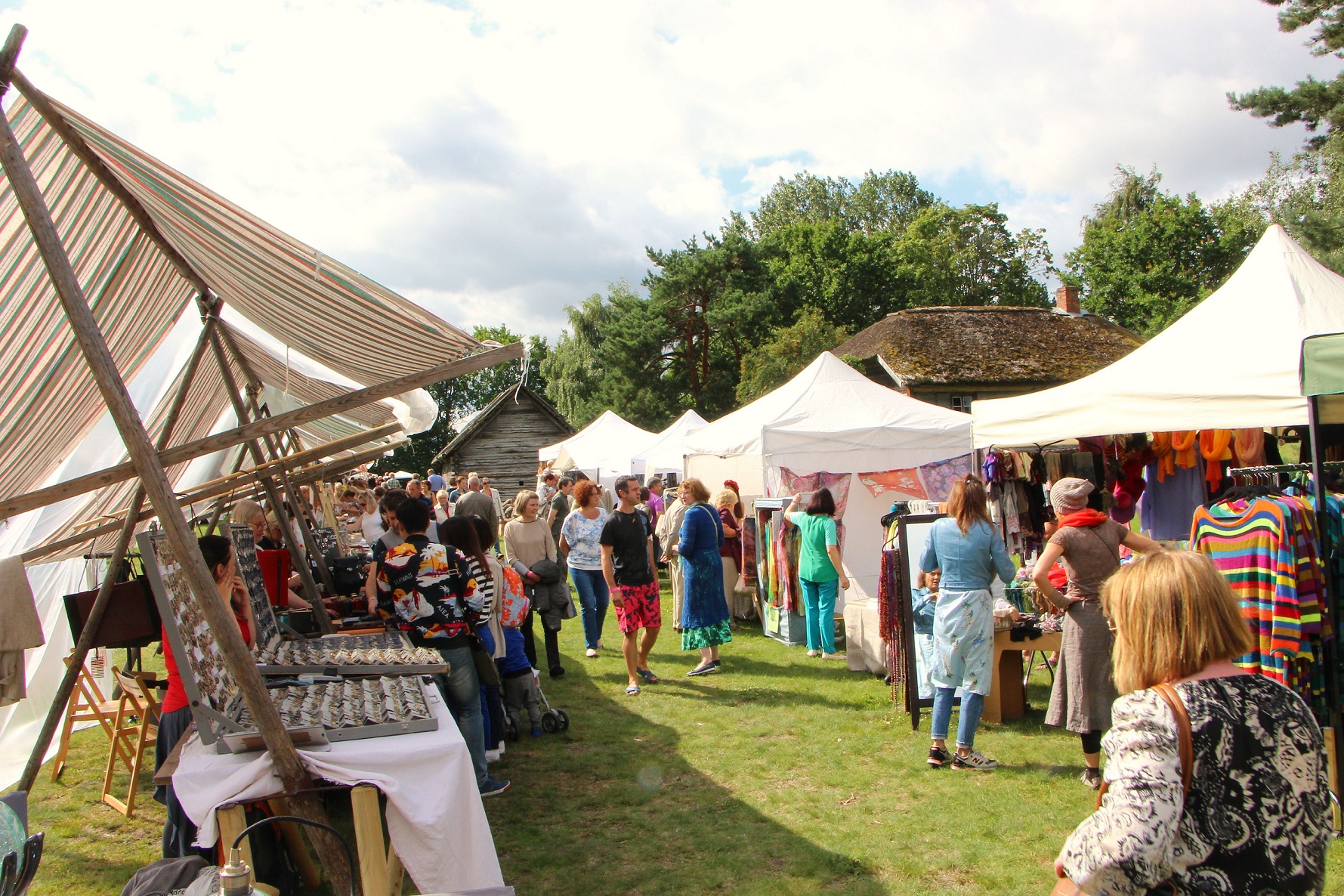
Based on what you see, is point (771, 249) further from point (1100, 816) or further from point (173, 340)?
point (1100, 816)

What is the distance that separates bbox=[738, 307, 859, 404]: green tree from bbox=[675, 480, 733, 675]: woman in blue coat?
64.0ft

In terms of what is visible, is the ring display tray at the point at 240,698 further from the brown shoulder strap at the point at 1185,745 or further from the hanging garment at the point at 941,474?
the hanging garment at the point at 941,474

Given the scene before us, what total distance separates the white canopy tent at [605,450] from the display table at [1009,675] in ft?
42.9

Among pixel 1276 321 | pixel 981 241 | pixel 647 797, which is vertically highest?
pixel 981 241

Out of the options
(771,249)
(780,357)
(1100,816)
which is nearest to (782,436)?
(1100,816)

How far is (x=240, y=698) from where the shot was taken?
358 cm

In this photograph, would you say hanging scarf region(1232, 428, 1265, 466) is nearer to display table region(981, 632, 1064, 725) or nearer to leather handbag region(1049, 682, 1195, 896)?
display table region(981, 632, 1064, 725)

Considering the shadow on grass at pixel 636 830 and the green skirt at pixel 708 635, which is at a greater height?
the green skirt at pixel 708 635

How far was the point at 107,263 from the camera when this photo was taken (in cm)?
423

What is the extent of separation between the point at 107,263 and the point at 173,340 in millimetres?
2447

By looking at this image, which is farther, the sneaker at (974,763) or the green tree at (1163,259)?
the green tree at (1163,259)

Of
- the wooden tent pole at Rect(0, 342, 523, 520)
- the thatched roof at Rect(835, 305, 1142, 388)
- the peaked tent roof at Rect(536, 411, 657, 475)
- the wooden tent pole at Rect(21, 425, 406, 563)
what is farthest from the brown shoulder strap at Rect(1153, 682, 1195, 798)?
the thatched roof at Rect(835, 305, 1142, 388)

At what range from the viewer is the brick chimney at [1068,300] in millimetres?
35531

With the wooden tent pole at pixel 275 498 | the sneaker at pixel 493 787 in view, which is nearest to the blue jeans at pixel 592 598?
the wooden tent pole at pixel 275 498
